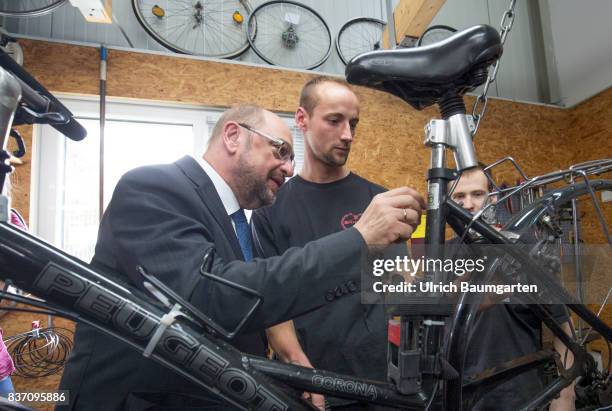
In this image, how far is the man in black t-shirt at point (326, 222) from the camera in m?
0.86

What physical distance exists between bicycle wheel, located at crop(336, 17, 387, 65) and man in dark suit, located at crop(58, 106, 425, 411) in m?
2.54

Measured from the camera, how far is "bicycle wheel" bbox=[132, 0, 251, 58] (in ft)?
7.70

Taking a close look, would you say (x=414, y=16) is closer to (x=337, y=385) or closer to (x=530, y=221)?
(x=530, y=221)

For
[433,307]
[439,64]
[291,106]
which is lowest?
[433,307]

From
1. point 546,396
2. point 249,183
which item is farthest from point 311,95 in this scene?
point 546,396

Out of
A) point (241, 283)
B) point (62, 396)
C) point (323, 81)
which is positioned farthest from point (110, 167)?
point (241, 283)

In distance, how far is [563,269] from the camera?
0.66 m

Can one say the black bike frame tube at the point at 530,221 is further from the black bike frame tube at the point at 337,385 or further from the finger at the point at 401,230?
the black bike frame tube at the point at 337,385

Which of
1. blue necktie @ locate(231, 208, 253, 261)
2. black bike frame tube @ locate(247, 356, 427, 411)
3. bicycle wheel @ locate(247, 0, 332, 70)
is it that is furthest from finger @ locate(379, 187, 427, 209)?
bicycle wheel @ locate(247, 0, 332, 70)

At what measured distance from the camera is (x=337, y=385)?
53cm

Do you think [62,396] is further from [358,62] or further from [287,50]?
[287,50]

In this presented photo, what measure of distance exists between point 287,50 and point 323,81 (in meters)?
1.73

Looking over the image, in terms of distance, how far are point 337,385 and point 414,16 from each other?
1.91 m

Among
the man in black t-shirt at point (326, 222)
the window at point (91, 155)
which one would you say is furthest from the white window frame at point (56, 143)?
the man in black t-shirt at point (326, 222)
